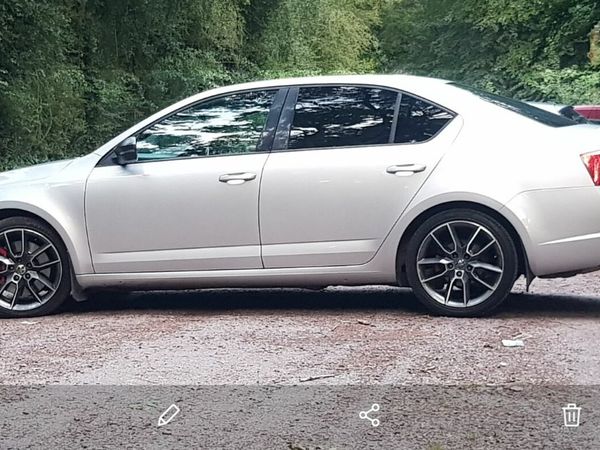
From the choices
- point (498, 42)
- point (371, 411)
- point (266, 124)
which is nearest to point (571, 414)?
point (371, 411)

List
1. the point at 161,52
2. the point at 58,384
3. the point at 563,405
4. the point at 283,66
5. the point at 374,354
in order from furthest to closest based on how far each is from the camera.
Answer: the point at 283,66 < the point at 161,52 < the point at 374,354 < the point at 58,384 < the point at 563,405

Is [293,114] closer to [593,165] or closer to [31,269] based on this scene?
[593,165]

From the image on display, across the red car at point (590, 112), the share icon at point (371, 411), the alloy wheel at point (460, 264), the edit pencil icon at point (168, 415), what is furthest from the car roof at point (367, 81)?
the red car at point (590, 112)

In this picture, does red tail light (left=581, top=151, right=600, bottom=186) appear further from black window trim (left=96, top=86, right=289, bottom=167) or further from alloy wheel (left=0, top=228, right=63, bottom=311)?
alloy wheel (left=0, top=228, right=63, bottom=311)

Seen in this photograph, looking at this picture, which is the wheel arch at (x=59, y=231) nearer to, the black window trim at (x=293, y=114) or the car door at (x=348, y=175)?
the car door at (x=348, y=175)

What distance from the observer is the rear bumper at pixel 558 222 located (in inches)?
234

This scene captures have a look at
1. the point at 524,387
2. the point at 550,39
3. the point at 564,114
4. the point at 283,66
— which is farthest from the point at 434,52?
the point at 524,387

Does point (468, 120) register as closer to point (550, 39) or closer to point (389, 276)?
point (389, 276)

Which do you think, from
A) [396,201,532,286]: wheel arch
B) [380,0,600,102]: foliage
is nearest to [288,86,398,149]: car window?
[396,201,532,286]: wheel arch

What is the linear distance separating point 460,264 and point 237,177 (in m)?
1.59

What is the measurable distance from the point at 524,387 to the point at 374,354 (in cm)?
99

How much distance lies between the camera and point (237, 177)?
251 inches

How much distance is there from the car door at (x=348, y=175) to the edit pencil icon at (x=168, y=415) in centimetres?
212

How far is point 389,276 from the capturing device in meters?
6.30
